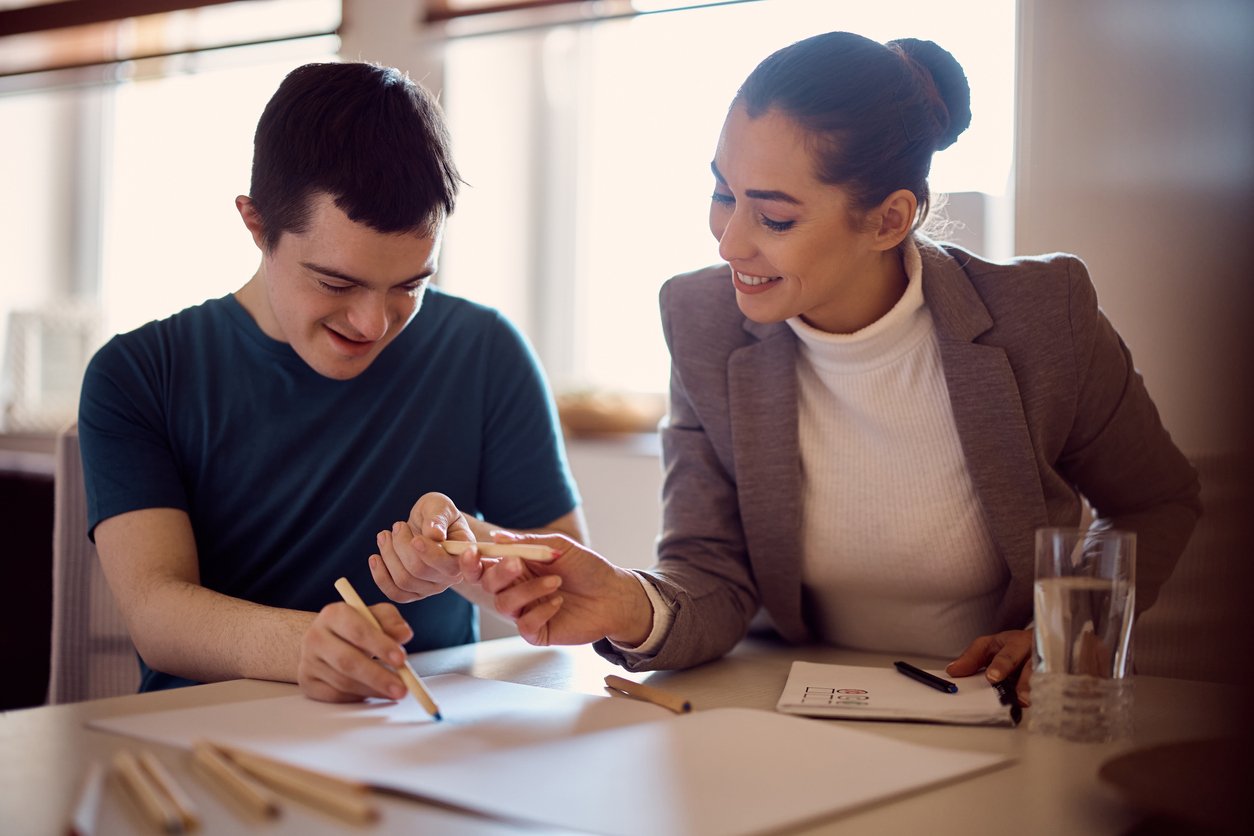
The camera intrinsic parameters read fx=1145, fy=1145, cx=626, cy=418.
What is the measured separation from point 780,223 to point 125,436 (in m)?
0.78

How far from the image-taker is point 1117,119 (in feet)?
4.76

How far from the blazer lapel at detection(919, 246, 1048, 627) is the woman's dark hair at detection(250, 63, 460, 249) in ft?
1.97

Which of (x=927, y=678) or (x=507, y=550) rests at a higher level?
(x=507, y=550)

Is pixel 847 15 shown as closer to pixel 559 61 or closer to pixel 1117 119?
pixel 559 61

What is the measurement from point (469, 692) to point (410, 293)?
53 centimetres

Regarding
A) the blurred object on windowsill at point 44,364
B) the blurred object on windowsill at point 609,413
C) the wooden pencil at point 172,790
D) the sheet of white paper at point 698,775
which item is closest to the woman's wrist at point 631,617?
the sheet of white paper at point 698,775

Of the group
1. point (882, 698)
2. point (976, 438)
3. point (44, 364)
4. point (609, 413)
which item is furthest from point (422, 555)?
point (44, 364)

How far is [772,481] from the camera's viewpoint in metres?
1.30

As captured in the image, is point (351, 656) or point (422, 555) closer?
point (351, 656)

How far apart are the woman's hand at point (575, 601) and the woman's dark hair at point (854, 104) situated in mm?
523

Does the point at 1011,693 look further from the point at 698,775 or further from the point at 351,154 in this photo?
the point at 351,154

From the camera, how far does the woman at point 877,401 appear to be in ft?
4.11

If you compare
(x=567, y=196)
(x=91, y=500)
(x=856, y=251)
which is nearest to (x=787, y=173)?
(x=856, y=251)

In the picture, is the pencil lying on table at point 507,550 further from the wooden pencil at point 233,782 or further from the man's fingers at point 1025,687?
the man's fingers at point 1025,687
